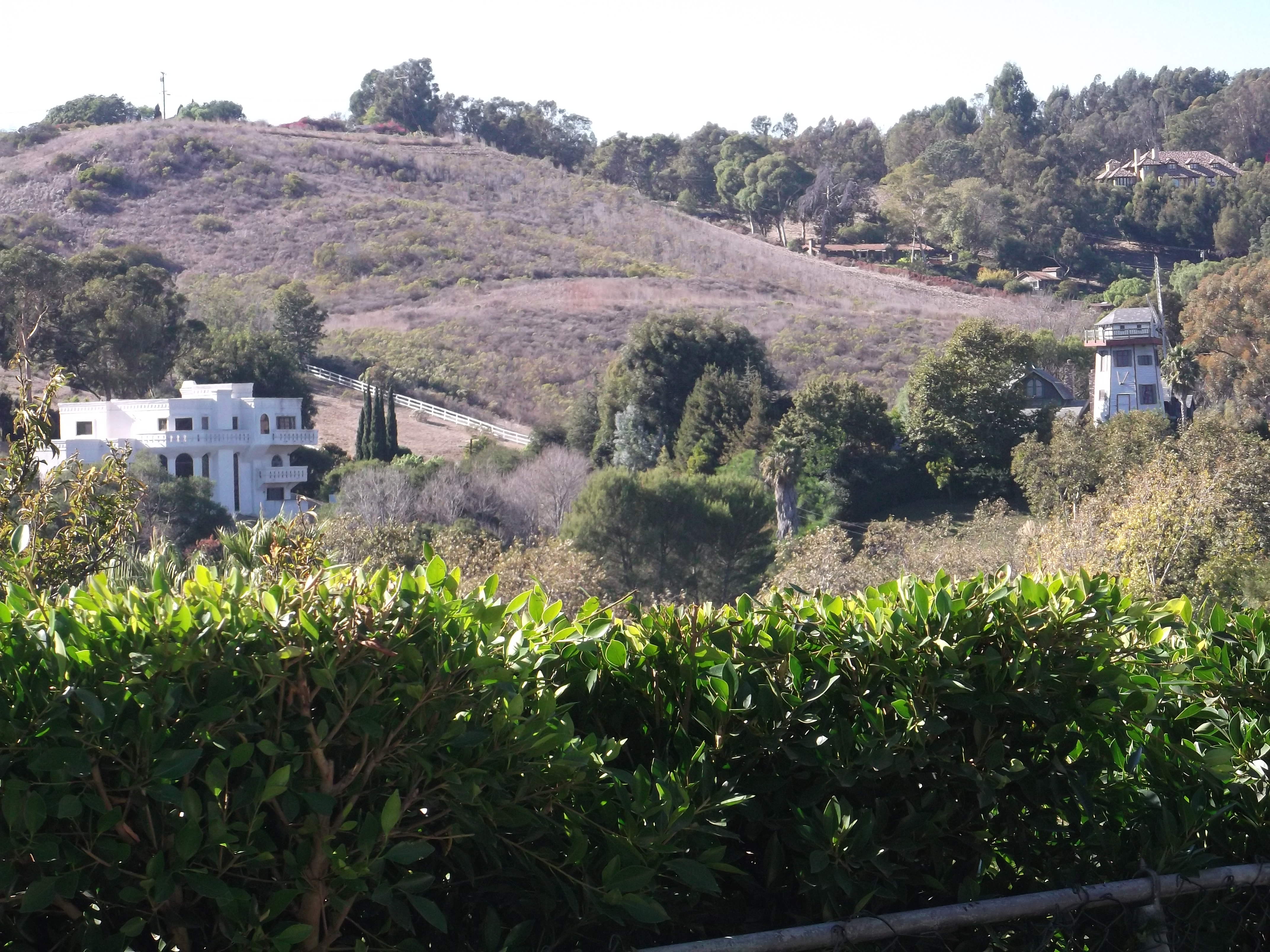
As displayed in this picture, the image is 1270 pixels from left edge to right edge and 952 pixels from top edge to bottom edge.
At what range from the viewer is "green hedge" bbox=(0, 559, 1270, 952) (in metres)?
1.49

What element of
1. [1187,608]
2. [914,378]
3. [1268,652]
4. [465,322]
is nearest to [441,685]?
[1187,608]

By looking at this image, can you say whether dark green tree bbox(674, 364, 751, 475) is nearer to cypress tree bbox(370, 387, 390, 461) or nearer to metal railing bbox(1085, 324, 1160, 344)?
cypress tree bbox(370, 387, 390, 461)

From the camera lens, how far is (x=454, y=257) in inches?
2196

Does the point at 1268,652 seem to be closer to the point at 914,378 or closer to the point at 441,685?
the point at 441,685

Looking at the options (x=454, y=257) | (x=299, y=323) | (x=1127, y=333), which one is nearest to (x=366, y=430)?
(x=299, y=323)

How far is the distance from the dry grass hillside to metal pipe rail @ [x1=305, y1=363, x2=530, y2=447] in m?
1.84

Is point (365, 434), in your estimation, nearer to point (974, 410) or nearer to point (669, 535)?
point (669, 535)

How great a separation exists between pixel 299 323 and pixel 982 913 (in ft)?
136

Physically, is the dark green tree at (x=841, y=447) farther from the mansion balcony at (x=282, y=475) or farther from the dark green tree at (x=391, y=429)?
the mansion balcony at (x=282, y=475)

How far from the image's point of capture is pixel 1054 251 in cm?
6022

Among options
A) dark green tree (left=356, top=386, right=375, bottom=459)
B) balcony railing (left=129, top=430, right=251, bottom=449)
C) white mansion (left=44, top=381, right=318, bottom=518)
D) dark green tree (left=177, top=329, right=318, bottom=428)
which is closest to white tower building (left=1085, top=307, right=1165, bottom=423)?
dark green tree (left=356, top=386, right=375, bottom=459)

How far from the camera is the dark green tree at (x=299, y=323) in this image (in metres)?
40.5

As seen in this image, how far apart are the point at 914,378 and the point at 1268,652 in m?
27.0

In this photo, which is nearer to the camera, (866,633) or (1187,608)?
(866,633)
